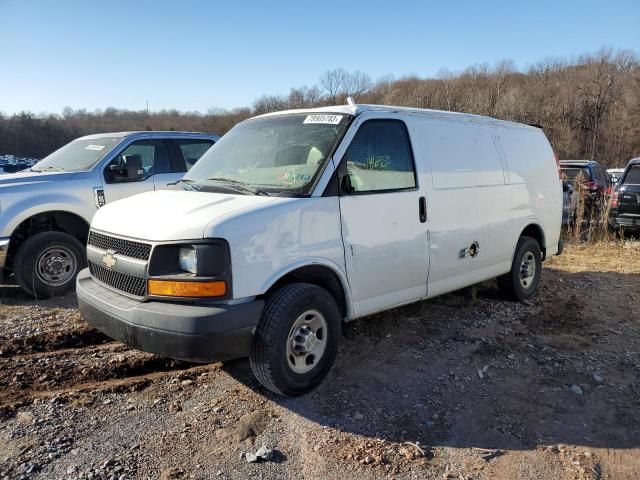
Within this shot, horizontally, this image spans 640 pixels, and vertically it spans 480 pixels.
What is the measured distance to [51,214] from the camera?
6.10 metres

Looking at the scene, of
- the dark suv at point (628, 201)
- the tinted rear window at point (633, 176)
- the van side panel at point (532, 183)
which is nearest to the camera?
the van side panel at point (532, 183)

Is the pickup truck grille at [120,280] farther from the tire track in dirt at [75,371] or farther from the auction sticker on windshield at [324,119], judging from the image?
the auction sticker on windshield at [324,119]

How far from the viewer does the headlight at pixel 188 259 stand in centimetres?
302

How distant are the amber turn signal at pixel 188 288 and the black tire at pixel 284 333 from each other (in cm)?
35

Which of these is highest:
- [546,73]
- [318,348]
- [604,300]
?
[546,73]

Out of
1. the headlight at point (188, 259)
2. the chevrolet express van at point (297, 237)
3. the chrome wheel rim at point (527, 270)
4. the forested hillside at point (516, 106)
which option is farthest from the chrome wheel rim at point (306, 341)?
the forested hillside at point (516, 106)

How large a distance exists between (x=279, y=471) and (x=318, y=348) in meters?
0.96

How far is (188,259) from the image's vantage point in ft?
10.0

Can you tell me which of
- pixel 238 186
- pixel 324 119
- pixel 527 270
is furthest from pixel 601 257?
pixel 238 186

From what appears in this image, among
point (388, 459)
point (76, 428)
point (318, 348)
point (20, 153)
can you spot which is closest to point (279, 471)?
point (388, 459)

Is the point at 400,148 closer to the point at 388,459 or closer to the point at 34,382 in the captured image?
the point at 388,459

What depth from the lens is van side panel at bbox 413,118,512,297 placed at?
14.3 feet

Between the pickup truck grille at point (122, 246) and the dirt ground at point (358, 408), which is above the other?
the pickup truck grille at point (122, 246)

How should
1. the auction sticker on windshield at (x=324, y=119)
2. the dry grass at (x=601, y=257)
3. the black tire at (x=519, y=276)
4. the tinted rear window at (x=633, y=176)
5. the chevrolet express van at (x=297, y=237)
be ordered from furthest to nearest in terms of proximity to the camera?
the tinted rear window at (x=633, y=176), the dry grass at (x=601, y=257), the black tire at (x=519, y=276), the auction sticker on windshield at (x=324, y=119), the chevrolet express van at (x=297, y=237)
